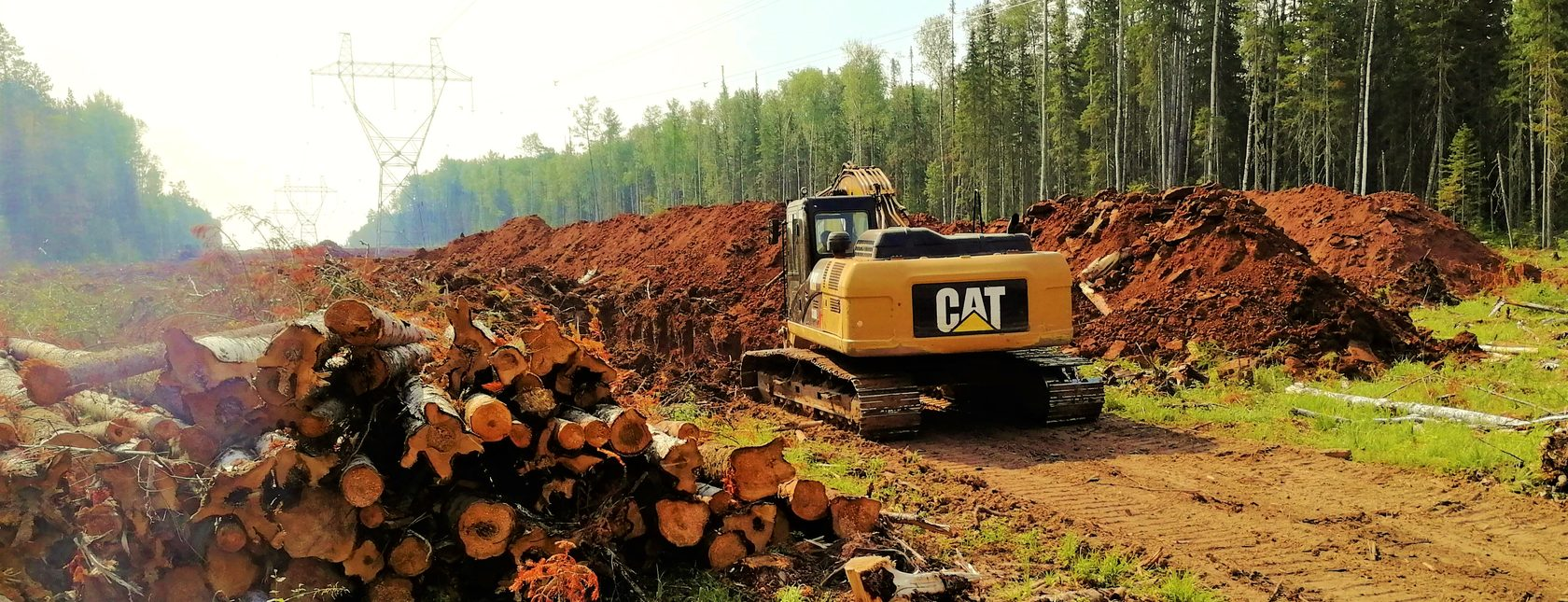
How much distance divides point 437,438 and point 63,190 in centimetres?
4067

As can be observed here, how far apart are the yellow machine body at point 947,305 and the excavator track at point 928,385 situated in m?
0.39

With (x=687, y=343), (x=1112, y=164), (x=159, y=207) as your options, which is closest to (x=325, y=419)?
(x=687, y=343)

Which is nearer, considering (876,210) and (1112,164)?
(876,210)

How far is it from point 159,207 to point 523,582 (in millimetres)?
44200

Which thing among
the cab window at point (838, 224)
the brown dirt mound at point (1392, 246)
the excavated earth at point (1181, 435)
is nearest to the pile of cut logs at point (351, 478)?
the excavated earth at point (1181, 435)

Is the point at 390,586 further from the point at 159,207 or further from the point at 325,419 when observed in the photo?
the point at 159,207

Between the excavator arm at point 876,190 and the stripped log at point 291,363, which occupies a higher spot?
the excavator arm at point 876,190

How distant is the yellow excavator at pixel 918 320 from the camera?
26.8ft

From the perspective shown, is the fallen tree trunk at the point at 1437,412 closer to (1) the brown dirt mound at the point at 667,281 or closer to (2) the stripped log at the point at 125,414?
(1) the brown dirt mound at the point at 667,281

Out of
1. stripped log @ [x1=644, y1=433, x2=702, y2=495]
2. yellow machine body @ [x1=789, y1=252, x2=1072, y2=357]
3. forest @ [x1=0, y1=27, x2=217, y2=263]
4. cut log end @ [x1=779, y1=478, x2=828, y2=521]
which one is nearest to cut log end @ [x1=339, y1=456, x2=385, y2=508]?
stripped log @ [x1=644, y1=433, x2=702, y2=495]

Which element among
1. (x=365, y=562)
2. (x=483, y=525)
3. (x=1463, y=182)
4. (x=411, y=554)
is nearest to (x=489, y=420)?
(x=483, y=525)

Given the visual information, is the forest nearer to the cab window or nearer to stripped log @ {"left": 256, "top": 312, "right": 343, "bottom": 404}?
the cab window

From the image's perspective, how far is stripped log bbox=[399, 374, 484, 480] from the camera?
3.98 metres

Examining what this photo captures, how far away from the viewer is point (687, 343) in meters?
15.7
